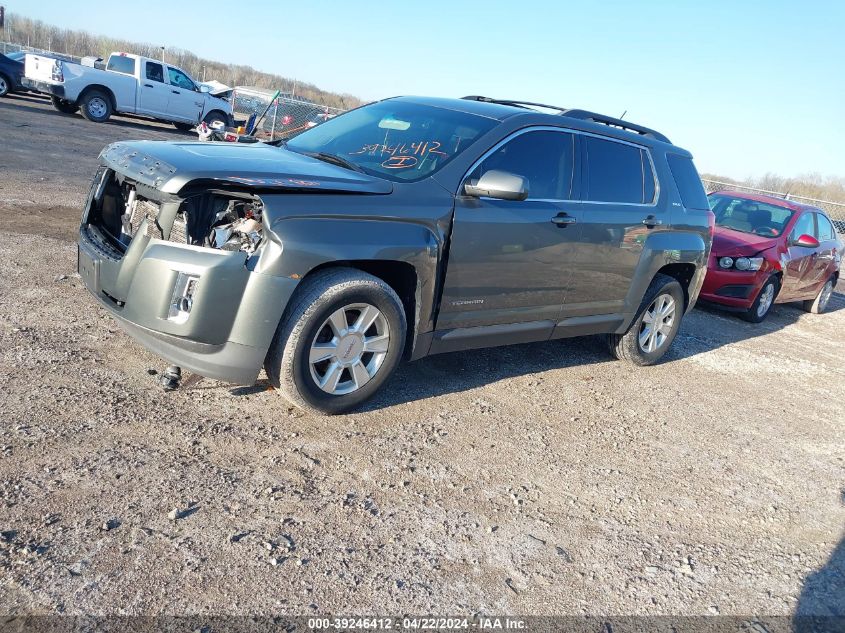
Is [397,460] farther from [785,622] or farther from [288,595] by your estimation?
[785,622]

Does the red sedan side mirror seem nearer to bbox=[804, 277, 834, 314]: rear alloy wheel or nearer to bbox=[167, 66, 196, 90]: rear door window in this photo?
bbox=[804, 277, 834, 314]: rear alloy wheel

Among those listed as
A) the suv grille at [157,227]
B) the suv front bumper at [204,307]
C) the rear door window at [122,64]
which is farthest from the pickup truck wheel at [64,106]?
the suv front bumper at [204,307]

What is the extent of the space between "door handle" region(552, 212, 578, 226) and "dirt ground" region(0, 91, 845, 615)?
4.01ft

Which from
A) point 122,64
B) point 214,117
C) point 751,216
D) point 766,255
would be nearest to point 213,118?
point 214,117

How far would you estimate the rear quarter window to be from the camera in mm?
5887

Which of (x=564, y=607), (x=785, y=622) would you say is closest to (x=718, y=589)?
(x=785, y=622)

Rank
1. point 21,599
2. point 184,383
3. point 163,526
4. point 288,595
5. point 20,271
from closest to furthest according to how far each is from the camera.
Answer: point 21,599
point 288,595
point 163,526
point 184,383
point 20,271

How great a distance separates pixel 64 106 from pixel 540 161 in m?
18.6

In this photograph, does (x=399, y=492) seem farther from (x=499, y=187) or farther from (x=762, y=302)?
(x=762, y=302)

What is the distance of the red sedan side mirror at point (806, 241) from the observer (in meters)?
9.02

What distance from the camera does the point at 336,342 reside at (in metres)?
3.69

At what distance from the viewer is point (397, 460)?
3.51 metres

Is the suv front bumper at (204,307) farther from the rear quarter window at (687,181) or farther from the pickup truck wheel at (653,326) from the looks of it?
the rear quarter window at (687,181)

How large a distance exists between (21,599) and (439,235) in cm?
264
